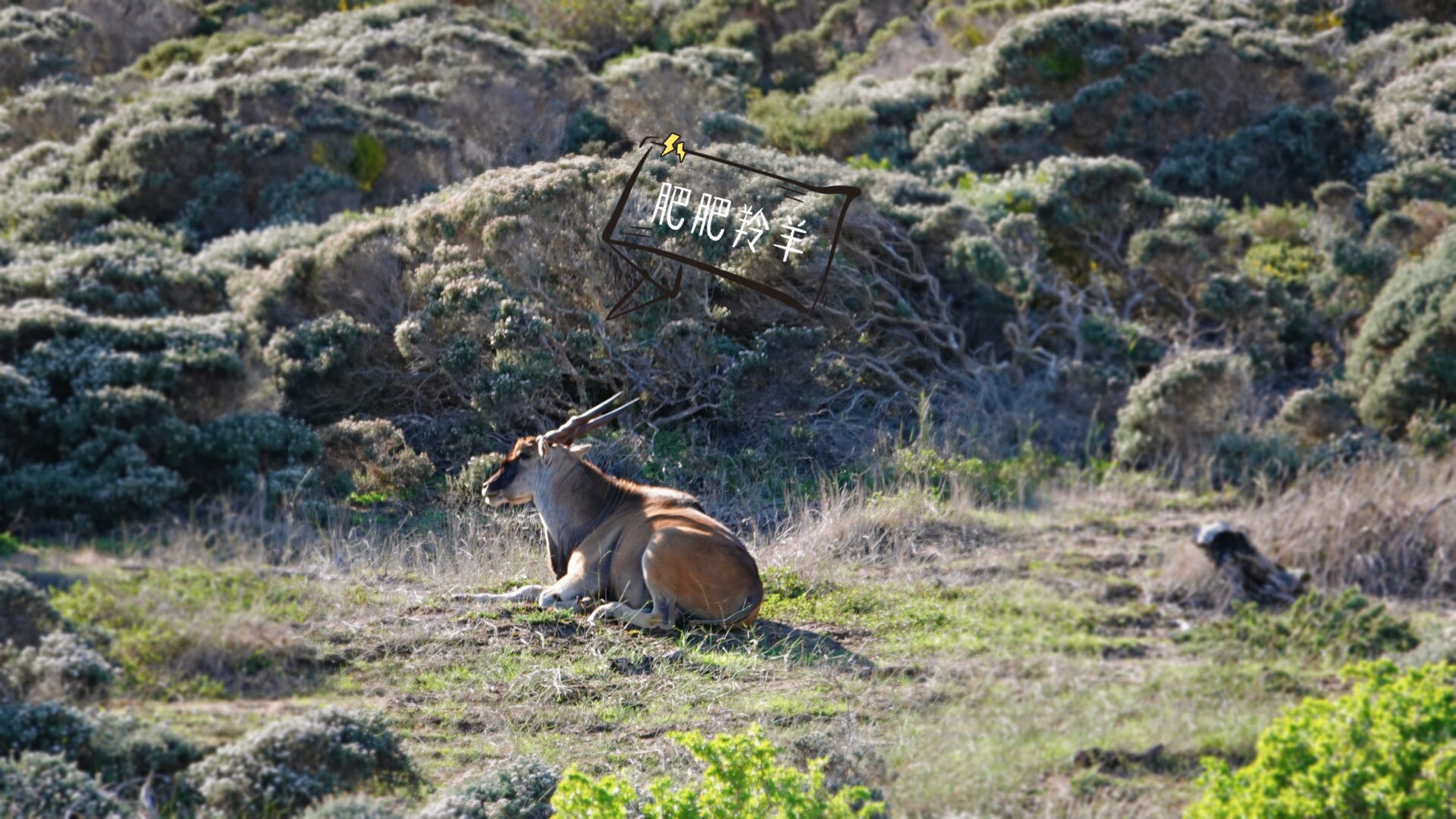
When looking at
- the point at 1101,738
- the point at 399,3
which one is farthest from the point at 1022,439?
the point at 399,3

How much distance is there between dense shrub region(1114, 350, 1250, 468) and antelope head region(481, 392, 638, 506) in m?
5.14

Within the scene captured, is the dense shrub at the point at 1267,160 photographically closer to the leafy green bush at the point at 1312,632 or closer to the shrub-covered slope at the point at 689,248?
the shrub-covered slope at the point at 689,248

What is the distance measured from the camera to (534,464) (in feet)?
31.4

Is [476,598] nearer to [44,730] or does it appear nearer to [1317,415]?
[44,730]

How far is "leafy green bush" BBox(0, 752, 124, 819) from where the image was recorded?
568 centimetres

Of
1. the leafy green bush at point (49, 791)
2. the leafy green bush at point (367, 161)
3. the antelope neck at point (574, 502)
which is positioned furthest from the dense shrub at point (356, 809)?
the leafy green bush at point (367, 161)

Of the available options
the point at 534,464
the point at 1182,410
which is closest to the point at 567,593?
the point at 534,464

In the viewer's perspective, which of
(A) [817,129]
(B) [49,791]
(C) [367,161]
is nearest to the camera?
(B) [49,791]

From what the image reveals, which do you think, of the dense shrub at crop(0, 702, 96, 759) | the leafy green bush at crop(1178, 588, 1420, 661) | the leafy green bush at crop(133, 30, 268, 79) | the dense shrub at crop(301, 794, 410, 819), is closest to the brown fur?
the dense shrub at crop(301, 794, 410, 819)

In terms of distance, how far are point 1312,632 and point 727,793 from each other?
10.6 ft

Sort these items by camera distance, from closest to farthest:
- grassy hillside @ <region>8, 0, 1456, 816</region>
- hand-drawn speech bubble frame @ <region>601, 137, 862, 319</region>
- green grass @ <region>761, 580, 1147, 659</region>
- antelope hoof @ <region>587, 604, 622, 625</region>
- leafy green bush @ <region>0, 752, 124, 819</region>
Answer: leafy green bush @ <region>0, 752, 124, 819</region>
grassy hillside @ <region>8, 0, 1456, 816</region>
green grass @ <region>761, 580, 1147, 659</region>
antelope hoof @ <region>587, 604, 622, 625</region>
hand-drawn speech bubble frame @ <region>601, 137, 862, 319</region>

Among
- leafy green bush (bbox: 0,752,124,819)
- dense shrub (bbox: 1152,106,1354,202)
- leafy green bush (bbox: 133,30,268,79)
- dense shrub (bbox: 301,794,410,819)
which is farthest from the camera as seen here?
leafy green bush (bbox: 133,30,268,79)

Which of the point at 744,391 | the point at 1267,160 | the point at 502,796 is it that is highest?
the point at 1267,160

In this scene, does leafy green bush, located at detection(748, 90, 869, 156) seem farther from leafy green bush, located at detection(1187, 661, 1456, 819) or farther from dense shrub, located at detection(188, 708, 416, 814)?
leafy green bush, located at detection(1187, 661, 1456, 819)
